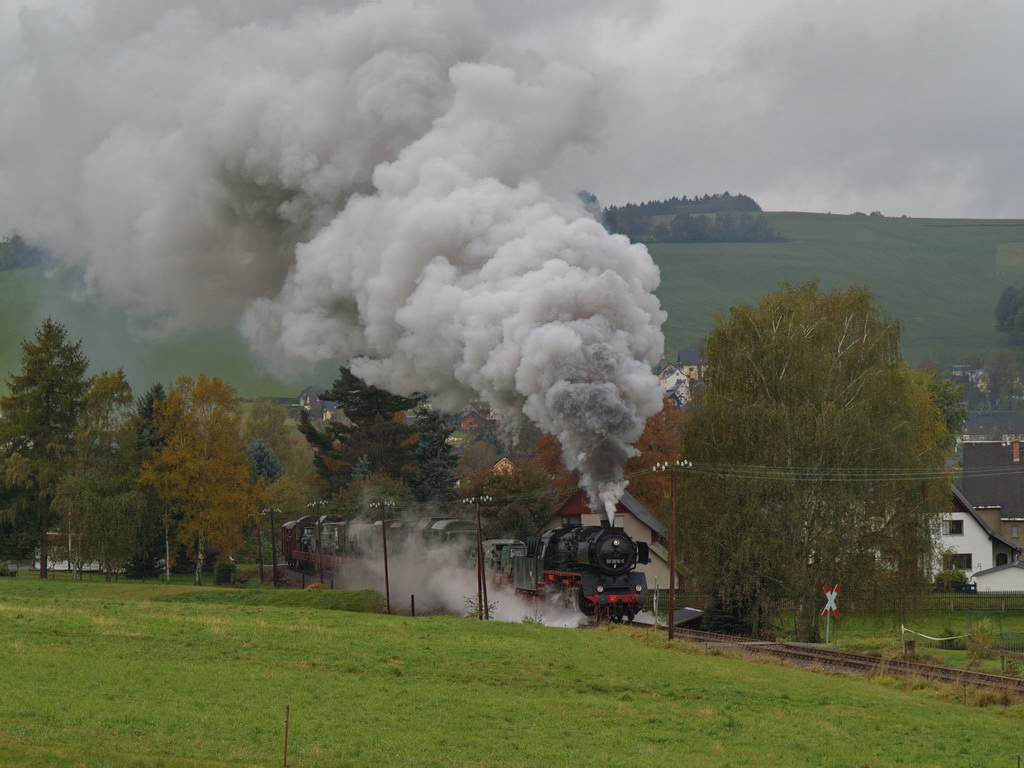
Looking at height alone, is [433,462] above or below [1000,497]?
above

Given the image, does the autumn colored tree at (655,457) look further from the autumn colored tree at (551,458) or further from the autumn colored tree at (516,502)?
the autumn colored tree at (516,502)

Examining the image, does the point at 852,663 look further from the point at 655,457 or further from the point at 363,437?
the point at 363,437

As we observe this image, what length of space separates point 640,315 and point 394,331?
9159 millimetres

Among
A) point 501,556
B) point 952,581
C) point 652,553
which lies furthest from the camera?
point 652,553

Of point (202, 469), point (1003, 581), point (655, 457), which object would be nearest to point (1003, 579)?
point (1003, 581)

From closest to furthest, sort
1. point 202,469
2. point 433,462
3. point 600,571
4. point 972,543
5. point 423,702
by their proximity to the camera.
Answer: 1. point 423,702
2. point 600,571
3. point 202,469
4. point 972,543
5. point 433,462

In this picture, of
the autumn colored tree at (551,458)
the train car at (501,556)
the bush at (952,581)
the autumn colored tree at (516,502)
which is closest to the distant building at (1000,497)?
the bush at (952,581)

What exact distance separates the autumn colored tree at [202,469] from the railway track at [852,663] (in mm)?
26608

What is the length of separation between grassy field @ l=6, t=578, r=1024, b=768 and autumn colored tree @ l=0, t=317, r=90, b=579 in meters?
23.8

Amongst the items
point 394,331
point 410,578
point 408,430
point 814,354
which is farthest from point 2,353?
point 814,354

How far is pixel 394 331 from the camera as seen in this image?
37.2 meters

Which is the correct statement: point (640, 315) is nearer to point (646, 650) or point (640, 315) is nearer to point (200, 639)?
point (646, 650)

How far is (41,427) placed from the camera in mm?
52375

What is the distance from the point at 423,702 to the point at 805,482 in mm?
19600
